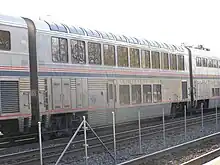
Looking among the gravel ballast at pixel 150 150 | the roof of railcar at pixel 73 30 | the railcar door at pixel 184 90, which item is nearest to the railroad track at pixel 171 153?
the gravel ballast at pixel 150 150

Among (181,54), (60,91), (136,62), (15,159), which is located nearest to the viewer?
(15,159)

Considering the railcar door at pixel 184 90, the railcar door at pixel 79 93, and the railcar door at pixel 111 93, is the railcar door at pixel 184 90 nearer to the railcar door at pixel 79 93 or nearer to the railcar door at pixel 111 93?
the railcar door at pixel 111 93

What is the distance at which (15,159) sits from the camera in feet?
36.6

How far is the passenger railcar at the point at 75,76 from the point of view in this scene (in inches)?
513

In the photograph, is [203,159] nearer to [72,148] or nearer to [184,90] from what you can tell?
[72,148]

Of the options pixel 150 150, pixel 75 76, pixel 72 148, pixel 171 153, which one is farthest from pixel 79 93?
pixel 171 153

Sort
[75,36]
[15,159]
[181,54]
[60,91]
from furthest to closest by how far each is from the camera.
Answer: [181,54] → [75,36] → [60,91] → [15,159]

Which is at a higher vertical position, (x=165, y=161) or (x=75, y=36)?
(x=75, y=36)

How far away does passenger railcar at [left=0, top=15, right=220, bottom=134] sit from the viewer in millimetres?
13023

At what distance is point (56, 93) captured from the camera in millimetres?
14461

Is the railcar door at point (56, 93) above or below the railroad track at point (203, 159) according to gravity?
above

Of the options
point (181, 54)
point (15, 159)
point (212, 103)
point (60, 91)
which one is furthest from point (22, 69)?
point (212, 103)

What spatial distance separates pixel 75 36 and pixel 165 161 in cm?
635

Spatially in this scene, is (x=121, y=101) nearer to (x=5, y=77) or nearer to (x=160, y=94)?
(x=160, y=94)
